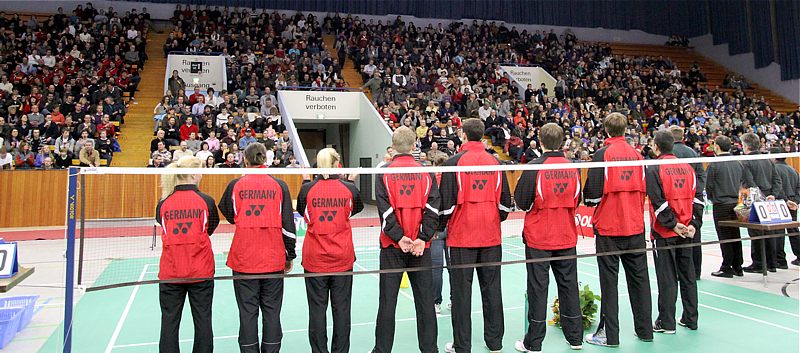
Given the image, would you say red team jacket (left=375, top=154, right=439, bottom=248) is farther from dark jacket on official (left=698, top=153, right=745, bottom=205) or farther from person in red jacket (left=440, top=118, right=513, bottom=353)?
dark jacket on official (left=698, top=153, right=745, bottom=205)

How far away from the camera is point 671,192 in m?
5.52

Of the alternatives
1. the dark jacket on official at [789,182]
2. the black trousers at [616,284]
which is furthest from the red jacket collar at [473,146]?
the dark jacket on official at [789,182]

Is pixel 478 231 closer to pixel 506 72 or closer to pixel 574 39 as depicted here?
pixel 506 72

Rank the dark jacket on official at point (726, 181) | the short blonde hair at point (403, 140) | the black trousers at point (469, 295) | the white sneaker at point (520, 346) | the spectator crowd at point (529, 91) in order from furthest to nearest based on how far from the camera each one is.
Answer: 1. the spectator crowd at point (529, 91)
2. the dark jacket on official at point (726, 181)
3. the white sneaker at point (520, 346)
4. the black trousers at point (469, 295)
5. the short blonde hair at point (403, 140)

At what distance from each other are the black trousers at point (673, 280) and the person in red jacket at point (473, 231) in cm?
185

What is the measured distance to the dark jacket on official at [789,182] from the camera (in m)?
8.46

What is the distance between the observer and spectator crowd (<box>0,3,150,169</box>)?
1448 centimetres

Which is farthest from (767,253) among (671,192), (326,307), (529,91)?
(529,91)

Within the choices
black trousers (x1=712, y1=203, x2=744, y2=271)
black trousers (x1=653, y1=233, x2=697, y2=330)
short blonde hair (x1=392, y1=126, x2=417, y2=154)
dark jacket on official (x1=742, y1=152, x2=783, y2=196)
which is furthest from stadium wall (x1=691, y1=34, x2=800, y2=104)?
short blonde hair (x1=392, y1=126, x2=417, y2=154)

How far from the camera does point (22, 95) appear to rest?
17766 mm

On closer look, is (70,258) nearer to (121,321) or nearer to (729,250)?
(121,321)

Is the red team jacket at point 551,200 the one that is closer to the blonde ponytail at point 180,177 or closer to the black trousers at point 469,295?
the black trousers at point 469,295

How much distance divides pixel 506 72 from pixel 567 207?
22743 mm

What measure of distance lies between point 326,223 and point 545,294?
2097mm
